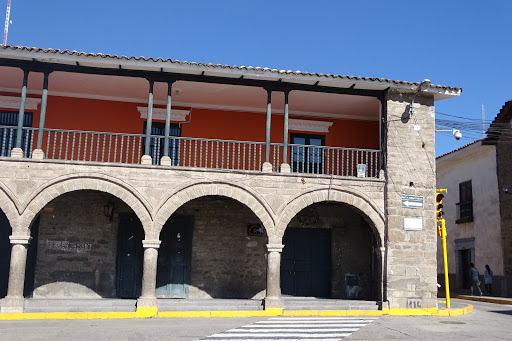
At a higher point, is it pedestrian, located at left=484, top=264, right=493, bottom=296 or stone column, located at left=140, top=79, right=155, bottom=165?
stone column, located at left=140, top=79, right=155, bottom=165

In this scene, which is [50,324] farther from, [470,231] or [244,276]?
[470,231]

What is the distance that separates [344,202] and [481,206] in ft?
37.6

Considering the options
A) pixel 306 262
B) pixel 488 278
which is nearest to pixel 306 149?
pixel 306 262

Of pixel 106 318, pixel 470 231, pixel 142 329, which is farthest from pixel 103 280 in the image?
pixel 470 231

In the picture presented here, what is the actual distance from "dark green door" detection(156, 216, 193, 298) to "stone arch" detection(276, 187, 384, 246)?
336 cm

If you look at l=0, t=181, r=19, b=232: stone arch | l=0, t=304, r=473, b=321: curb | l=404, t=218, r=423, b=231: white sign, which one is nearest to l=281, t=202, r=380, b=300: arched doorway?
l=404, t=218, r=423, b=231: white sign

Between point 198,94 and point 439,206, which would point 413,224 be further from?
point 198,94

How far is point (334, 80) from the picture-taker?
14.3 m

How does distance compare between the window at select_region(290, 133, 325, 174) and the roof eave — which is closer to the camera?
the roof eave

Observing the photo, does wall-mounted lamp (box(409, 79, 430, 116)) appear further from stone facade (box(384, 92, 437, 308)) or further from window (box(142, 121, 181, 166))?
window (box(142, 121, 181, 166))

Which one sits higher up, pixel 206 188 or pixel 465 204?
pixel 465 204

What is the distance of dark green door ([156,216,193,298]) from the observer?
15.5 m

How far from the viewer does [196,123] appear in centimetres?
1653

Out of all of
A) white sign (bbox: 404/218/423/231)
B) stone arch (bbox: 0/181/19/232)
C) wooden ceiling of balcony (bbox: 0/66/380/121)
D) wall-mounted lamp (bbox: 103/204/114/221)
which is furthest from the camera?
wall-mounted lamp (bbox: 103/204/114/221)
